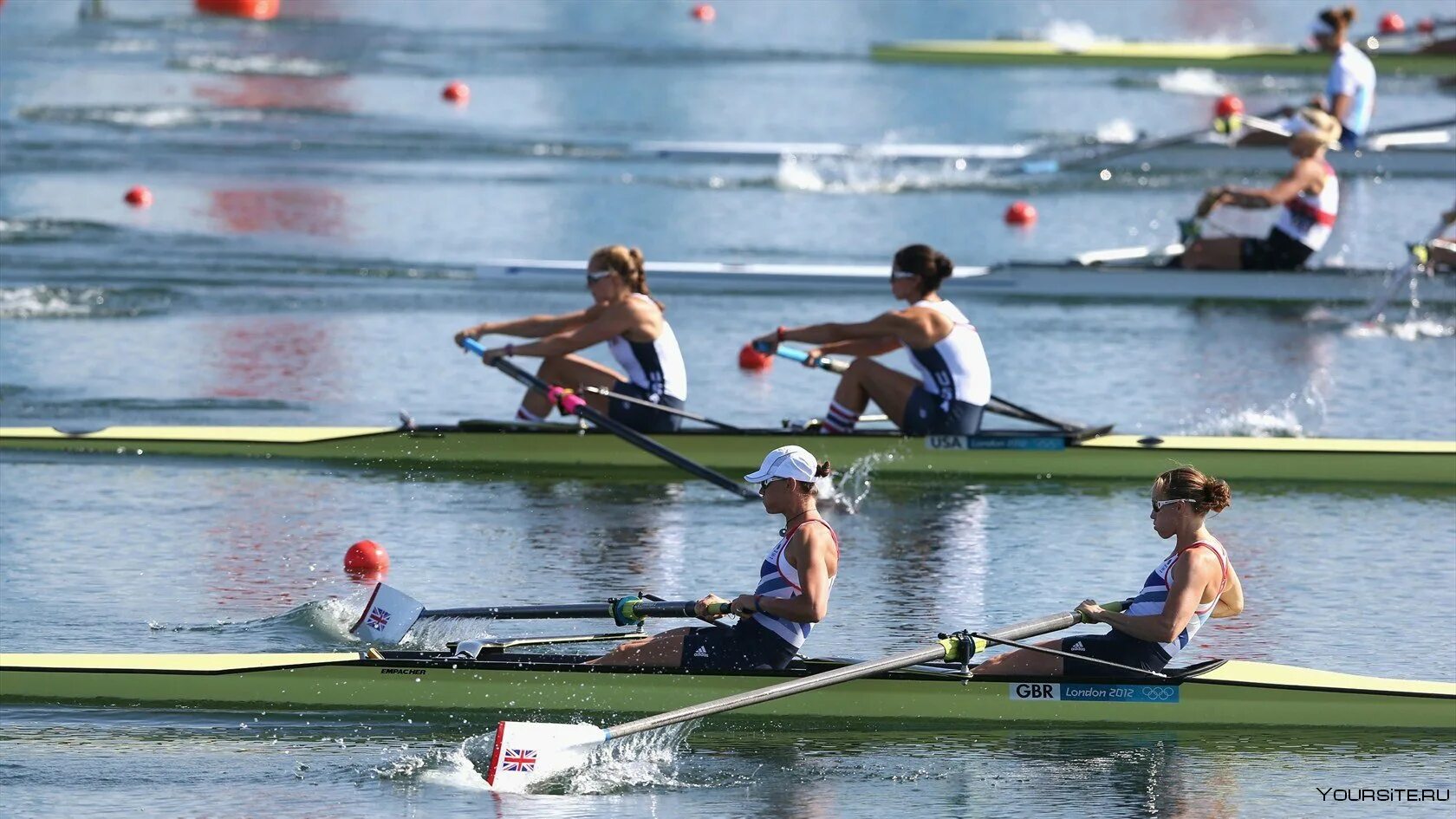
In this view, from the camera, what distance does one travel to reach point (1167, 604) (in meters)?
9.09

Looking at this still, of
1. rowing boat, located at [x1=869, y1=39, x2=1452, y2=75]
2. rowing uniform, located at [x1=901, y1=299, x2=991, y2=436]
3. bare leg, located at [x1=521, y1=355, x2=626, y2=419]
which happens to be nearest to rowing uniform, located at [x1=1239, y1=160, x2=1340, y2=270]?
rowing uniform, located at [x1=901, y1=299, x2=991, y2=436]

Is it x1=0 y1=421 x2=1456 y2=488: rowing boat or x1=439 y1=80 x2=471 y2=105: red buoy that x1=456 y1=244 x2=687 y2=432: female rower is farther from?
x1=439 y1=80 x2=471 y2=105: red buoy

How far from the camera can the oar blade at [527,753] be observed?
8828mm

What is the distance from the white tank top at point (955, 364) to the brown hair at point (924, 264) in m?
0.17

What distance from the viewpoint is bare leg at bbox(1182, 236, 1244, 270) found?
760 inches

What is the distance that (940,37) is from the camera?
39.6 m

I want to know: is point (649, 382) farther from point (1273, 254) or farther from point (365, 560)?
point (1273, 254)

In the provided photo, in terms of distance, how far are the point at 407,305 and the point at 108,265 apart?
3120 millimetres

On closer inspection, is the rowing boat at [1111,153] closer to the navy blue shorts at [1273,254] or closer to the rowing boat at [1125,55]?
the navy blue shorts at [1273,254]

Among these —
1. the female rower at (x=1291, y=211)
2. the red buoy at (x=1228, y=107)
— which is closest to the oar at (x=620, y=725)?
the female rower at (x=1291, y=211)

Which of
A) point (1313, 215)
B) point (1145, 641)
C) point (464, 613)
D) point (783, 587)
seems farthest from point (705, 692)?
point (1313, 215)

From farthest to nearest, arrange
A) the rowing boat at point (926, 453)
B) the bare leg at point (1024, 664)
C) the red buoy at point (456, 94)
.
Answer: the red buoy at point (456, 94) < the rowing boat at point (926, 453) < the bare leg at point (1024, 664)

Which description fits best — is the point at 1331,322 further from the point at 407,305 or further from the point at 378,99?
the point at 378,99

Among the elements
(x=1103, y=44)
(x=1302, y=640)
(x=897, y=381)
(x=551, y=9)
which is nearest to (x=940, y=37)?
(x=1103, y=44)
